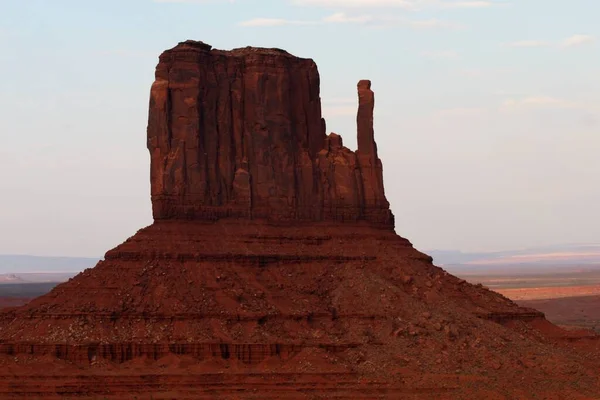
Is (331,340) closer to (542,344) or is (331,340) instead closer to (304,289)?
(304,289)

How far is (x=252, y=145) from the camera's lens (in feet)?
359

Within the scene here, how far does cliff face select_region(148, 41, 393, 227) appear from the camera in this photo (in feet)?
349

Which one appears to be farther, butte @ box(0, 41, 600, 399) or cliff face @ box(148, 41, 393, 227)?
cliff face @ box(148, 41, 393, 227)

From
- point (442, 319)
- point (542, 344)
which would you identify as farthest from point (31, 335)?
point (542, 344)

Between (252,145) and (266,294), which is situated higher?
(252,145)

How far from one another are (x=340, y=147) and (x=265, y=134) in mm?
6857

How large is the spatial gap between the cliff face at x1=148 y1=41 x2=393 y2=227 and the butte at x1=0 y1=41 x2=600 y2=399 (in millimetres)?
93

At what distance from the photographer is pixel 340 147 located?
11431cm

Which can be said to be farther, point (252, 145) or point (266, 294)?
point (252, 145)

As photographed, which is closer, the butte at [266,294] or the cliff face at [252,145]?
the butte at [266,294]

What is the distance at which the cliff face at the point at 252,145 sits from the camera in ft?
349

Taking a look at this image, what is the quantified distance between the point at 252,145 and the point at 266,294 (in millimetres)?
11735

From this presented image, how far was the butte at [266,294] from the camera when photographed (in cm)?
9456

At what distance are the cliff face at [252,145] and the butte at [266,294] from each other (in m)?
0.09
